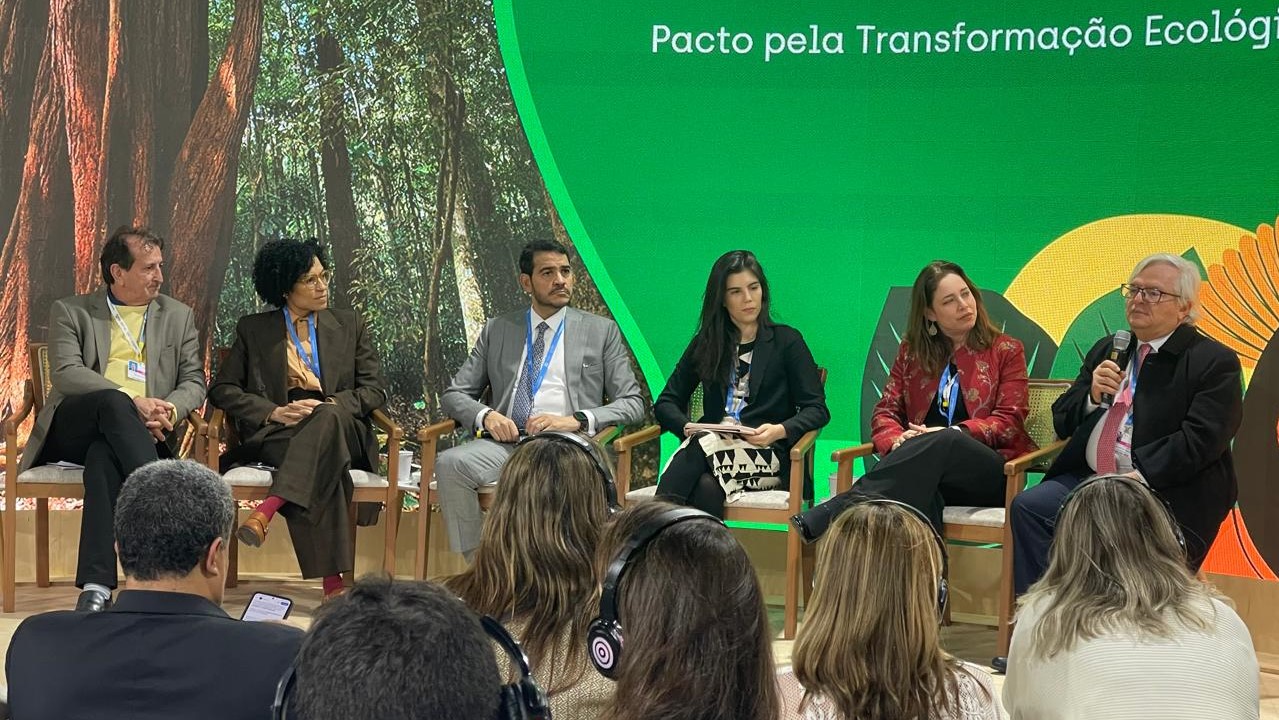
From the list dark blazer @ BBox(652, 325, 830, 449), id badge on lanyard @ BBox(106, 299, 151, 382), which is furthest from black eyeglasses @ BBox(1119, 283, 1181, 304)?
id badge on lanyard @ BBox(106, 299, 151, 382)

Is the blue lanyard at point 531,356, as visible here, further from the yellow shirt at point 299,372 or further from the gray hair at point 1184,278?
the gray hair at point 1184,278

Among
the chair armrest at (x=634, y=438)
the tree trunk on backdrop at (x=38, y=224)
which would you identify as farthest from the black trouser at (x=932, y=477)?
the tree trunk on backdrop at (x=38, y=224)

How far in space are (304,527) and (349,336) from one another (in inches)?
34.0

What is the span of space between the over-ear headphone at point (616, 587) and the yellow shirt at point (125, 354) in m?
4.13

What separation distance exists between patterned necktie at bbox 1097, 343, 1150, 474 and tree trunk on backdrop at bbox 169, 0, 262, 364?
12.0 ft

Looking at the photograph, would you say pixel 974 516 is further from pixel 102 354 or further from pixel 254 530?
pixel 102 354

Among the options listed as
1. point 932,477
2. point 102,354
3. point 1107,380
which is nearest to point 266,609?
point 932,477

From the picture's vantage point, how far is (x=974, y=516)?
459 centimetres

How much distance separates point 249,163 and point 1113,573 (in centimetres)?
450

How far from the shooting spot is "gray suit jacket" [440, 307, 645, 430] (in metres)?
5.39

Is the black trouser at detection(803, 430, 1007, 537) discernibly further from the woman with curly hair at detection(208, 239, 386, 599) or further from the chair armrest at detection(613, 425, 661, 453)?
the woman with curly hair at detection(208, 239, 386, 599)

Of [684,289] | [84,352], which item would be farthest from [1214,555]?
[84,352]

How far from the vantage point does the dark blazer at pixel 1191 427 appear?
4324 millimetres

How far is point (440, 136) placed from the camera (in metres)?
5.89
